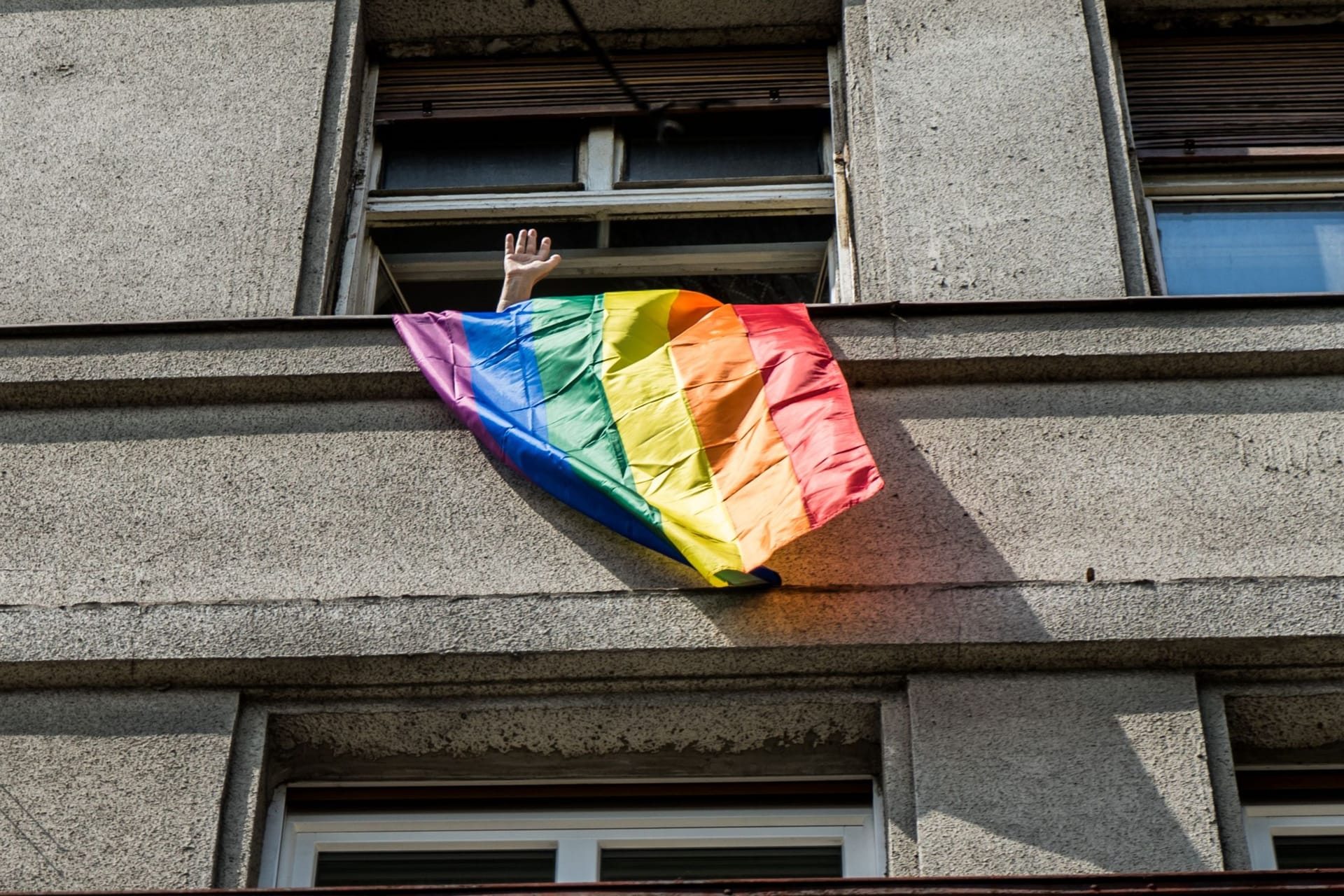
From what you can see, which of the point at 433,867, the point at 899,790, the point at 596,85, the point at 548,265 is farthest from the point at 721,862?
the point at 596,85

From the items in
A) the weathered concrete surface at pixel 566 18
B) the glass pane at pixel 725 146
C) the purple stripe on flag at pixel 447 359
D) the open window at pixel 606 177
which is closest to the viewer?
the purple stripe on flag at pixel 447 359

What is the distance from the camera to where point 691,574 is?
219 inches

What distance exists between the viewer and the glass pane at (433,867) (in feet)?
17.7

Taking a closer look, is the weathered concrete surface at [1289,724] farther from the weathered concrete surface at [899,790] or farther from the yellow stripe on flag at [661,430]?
the yellow stripe on flag at [661,430]

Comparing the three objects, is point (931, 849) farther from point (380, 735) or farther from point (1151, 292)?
point (1151, 292)

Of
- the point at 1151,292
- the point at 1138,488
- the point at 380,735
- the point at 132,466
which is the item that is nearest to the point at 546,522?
the point at 380,735

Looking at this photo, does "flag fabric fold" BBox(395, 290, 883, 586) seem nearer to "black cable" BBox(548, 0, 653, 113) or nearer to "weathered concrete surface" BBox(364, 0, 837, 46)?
"black cable" BBox(548, 0, 653, 113)

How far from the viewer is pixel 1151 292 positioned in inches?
258

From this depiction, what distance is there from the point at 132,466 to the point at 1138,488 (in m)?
3.03

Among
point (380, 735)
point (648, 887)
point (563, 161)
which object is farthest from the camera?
point (563, 161)

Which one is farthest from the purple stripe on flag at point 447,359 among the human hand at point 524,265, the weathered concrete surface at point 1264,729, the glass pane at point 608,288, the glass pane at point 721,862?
the weathered concrete surface at point 1264,729

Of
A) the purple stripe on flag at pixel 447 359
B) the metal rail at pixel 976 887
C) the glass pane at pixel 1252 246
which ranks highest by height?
the glass pane at pixel 1252 246

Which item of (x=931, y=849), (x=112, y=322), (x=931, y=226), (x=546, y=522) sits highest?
(x=931, y=226)

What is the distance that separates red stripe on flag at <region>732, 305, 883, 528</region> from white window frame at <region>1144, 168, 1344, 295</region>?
1703mm
